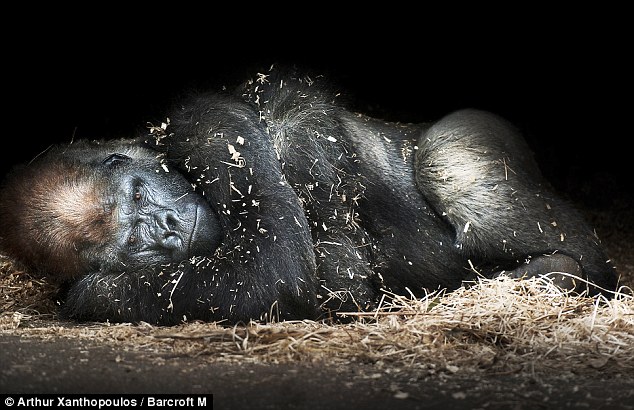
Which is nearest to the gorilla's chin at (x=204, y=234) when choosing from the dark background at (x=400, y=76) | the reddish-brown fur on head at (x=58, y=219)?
the reddish-brown fur on head at (x=58, y=219)

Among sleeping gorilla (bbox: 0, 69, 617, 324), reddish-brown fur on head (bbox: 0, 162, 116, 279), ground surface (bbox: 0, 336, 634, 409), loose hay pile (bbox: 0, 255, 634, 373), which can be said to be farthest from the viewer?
reddish-brown fur on head (bbox: 0, 162, 116, 279)

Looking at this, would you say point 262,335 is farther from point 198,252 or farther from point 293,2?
point 293,2

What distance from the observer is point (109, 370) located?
9.16 feet

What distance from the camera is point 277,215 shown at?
3.91 metres

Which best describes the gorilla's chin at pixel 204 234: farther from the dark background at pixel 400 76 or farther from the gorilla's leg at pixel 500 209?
the dark background at pixel 400 76

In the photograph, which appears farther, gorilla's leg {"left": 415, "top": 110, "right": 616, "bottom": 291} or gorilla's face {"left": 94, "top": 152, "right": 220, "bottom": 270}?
gorilla's leg {"left": 415, "top": 110, "right": 616, "bottom": 291}

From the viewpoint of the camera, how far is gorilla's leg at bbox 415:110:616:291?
165 inches

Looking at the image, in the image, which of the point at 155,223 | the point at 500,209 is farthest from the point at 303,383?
the point at 500,209

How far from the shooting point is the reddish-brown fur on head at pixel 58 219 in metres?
4.02

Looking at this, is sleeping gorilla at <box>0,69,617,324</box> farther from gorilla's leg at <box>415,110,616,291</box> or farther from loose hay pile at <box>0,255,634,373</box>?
loose hay pile at <box>0,255,634,373</box>

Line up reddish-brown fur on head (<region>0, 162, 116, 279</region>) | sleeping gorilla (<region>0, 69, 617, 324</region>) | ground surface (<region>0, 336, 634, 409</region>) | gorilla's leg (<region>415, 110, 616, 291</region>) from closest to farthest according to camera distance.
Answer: ground surface (<region>0, 336, 634, 409</region>)
sleeping gorilla (<region>0, 69, 617, 324</region>)
reddish-brown fur on head (<region>0, 162, 116, 279</region>)
gorilla's leg (<region>415, 110, 616, 291</region>)

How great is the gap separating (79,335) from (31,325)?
0.57 meters

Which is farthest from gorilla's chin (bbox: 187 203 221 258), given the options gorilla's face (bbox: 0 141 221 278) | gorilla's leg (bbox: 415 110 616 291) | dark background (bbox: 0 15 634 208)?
dark background (bbox: 0 15 634 208)

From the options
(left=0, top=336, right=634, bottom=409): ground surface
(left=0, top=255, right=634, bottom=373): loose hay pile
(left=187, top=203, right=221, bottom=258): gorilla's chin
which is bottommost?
(left=0, top=255, right=634, bottom=373): loose hay pile
